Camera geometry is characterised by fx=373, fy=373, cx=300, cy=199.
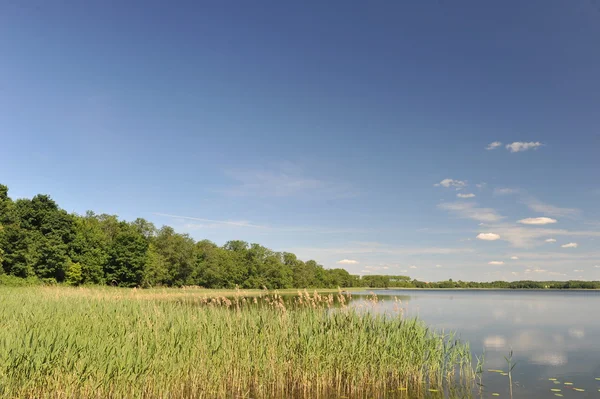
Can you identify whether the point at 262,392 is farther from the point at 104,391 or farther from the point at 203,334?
the point at 104,391

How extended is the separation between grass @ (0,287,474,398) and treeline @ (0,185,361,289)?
3614cm

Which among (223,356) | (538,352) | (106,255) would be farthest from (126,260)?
(538,352)

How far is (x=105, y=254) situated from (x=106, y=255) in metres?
0.55

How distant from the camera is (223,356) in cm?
1062

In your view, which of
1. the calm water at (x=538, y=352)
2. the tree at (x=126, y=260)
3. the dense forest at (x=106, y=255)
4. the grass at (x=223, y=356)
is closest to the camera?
the grass at (x=223, y=356)

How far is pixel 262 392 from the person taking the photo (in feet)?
33.1

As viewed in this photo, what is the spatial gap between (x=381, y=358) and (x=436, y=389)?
6.21ft

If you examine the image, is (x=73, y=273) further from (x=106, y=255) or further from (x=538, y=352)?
(x=538, y=352)

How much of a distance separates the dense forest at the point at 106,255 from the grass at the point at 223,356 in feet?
84.7

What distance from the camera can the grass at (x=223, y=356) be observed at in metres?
8.28

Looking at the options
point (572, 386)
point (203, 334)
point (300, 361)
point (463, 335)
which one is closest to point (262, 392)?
point (300, 361)

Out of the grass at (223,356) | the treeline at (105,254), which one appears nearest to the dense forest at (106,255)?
the treeline at (105,254)

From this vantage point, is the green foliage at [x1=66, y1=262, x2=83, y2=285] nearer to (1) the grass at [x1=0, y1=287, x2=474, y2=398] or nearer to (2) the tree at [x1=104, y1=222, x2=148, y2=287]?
(2) the tree at [x1=104, y1=222, x2=148, y2=287]

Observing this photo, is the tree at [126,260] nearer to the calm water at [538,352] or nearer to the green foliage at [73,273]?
the green foliage at [73,273]
